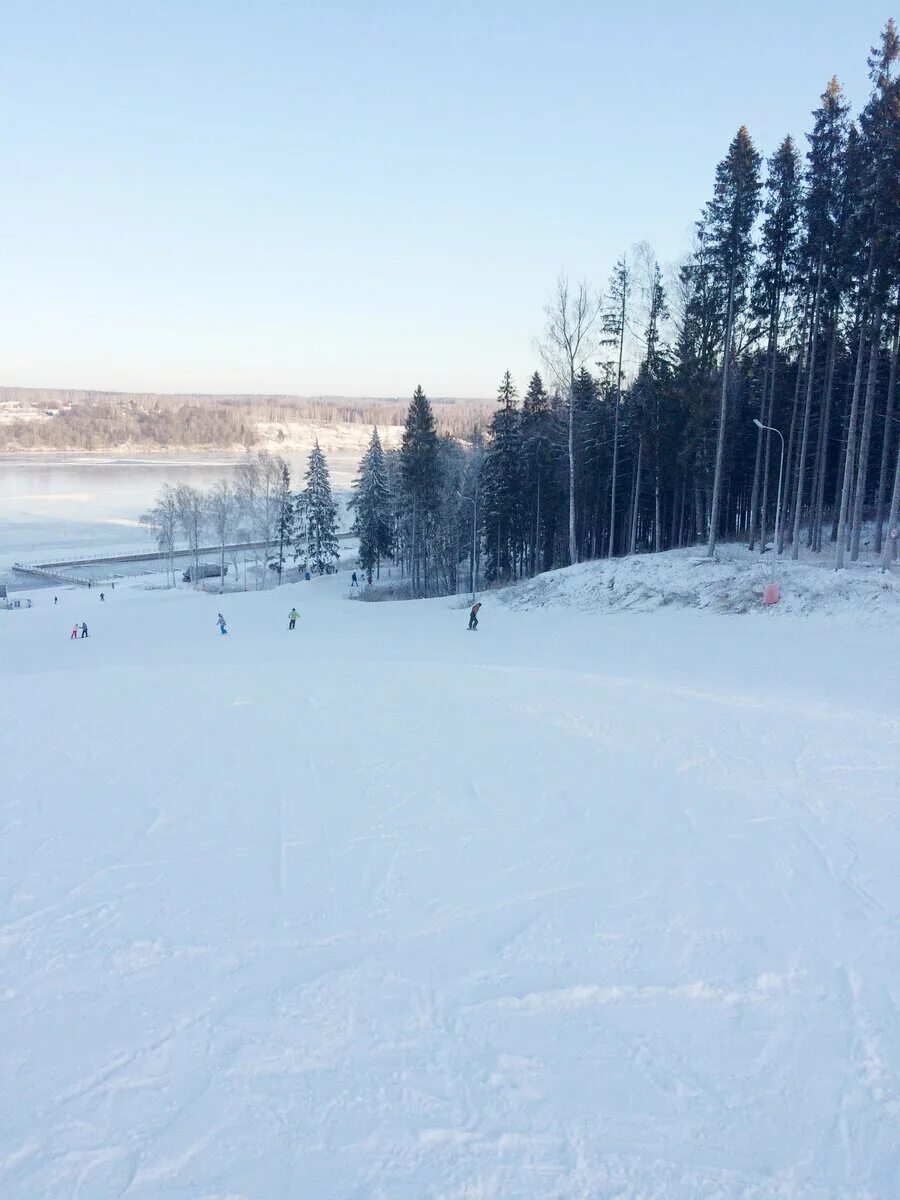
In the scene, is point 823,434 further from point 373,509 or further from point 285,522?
point 285,522

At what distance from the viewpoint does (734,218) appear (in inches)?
929

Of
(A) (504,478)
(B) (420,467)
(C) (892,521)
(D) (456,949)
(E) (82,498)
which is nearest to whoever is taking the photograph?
(D) (456,949)

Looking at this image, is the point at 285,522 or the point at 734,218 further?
the point at 285,522

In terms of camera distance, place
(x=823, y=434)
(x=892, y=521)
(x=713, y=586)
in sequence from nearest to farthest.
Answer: (x=892, y=521) → (x=713, y=586) → (x=823, y=434)

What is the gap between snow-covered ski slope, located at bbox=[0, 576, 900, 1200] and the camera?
4.85 meters

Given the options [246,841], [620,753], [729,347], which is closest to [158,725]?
[246,841]

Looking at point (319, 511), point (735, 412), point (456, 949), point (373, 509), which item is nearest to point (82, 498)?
point (319, 511)

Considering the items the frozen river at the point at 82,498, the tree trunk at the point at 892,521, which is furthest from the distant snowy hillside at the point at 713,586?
the frozen river at the point at 82,498

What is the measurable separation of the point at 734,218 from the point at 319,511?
1206 inches

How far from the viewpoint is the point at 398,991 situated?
6266 mm

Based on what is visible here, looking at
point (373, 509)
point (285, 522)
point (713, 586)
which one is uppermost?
point (373, 509)

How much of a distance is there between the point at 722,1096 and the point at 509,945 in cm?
218

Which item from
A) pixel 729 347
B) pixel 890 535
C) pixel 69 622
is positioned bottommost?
pixel 69 622

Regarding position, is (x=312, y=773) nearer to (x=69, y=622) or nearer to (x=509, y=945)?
(x=509, y=945)
